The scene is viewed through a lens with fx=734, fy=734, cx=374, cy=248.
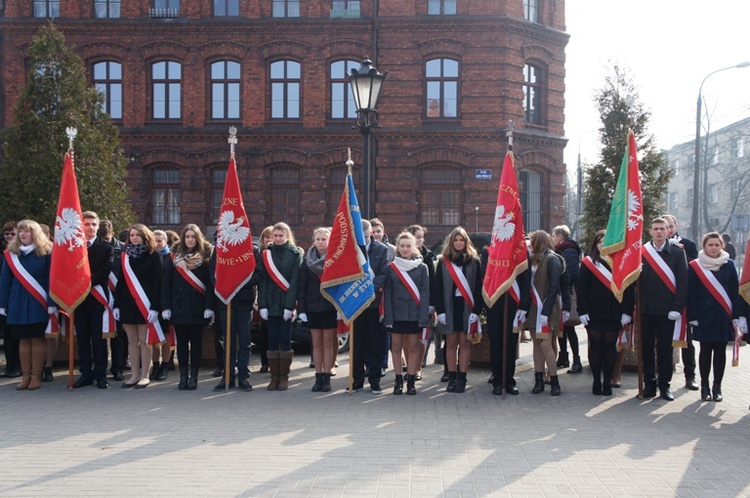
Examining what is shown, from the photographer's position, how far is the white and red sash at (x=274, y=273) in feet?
31.2

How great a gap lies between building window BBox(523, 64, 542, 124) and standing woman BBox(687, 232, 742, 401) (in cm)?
1746

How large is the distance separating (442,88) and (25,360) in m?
18.4

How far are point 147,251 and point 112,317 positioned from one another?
1.10 meters

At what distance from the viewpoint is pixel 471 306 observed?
941cm

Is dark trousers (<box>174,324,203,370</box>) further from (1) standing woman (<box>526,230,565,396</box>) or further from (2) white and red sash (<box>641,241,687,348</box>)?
(2) white and red sash (<box>641,241,687,348</box>)

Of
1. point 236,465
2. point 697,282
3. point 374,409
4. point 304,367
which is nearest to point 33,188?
point 304,367

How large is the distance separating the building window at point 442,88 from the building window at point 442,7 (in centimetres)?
162

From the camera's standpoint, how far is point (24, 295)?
9.66 m

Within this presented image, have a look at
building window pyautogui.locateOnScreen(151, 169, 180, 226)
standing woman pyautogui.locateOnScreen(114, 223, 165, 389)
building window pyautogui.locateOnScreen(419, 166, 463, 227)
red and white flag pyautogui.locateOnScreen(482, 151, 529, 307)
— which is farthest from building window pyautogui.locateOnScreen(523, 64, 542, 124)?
standing woman pyautogui.locateOnScreen(114, 223, 165, 389)

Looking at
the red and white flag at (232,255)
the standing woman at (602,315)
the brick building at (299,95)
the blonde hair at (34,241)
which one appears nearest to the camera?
the standing woman at (602,315)

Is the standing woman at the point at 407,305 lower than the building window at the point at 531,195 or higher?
lower

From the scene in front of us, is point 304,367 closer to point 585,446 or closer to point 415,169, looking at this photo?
point 585,446

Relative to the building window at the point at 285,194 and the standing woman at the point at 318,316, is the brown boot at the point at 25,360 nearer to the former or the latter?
the standing woman at the point at 318,316

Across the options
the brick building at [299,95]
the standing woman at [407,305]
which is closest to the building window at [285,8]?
the brick building at [299,95]
